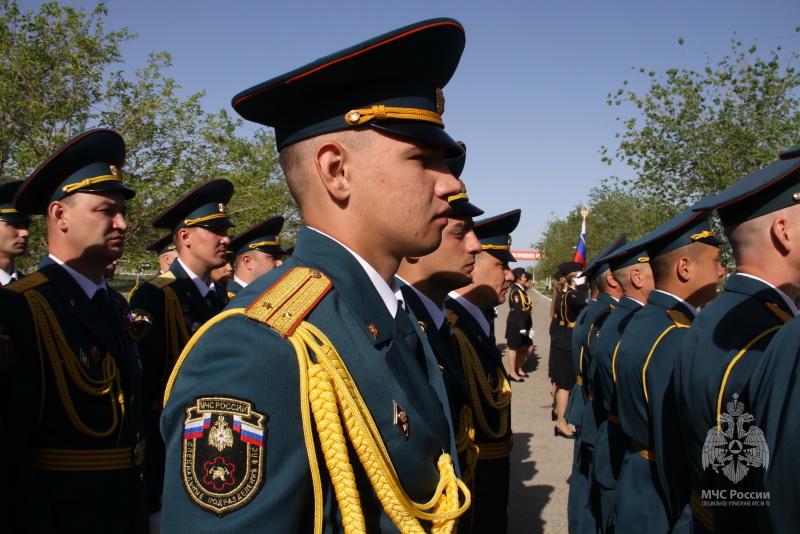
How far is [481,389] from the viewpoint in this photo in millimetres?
3398

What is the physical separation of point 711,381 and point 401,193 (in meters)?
1.58

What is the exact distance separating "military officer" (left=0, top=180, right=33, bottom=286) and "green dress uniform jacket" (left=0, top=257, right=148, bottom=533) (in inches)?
133

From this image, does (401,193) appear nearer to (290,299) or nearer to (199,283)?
(290,299)

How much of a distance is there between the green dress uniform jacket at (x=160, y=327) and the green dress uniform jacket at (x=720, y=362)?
3.06 meters

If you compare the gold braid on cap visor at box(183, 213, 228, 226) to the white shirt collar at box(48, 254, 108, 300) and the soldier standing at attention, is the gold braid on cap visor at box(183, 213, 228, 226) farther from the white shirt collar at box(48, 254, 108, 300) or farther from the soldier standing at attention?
the soldier standing at attention

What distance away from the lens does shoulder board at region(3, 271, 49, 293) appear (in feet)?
9.43

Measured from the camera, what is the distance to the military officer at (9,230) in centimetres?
579

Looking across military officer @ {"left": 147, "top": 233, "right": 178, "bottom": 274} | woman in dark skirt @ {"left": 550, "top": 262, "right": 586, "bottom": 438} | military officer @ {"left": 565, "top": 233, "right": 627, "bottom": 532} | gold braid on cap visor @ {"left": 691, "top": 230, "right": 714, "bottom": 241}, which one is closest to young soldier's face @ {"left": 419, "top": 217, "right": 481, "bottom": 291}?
gold braid on cap visor @ {"left": 691, "top": 230, "right": 714, "bottom": 241}

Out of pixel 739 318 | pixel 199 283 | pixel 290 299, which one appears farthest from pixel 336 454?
pixel 199 283

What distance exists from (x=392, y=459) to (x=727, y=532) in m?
1.56

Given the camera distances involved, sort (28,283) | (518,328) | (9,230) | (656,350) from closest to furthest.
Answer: (28,283)
(656,350)
(9,230)
(518,328)

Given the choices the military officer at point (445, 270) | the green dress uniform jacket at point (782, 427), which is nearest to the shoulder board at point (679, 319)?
the military officer at point (445, 270)

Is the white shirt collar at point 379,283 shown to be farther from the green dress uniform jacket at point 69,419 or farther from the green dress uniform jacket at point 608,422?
the green dress uniform jacket at point 608,422

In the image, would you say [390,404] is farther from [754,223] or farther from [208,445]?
[754,223]
